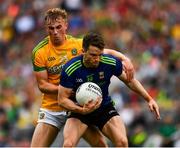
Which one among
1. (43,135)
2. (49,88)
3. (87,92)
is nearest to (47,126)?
(43,135)

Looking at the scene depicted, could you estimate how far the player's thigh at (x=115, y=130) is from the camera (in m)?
12.4

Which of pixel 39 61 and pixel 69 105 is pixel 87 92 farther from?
pixel 39 61

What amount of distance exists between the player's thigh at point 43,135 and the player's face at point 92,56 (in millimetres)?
1275

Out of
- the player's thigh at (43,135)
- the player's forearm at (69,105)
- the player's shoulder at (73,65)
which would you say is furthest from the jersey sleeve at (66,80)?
the player's thigh at (43,135)

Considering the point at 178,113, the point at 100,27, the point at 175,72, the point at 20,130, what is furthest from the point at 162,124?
the point at 100,27

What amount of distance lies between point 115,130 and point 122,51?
27.9 ft

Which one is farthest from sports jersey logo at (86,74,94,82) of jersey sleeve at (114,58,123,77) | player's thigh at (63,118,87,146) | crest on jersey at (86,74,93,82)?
player's thigh at (63,118,87,146)

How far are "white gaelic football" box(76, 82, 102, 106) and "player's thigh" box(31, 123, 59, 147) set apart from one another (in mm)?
953

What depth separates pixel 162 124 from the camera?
709 inches

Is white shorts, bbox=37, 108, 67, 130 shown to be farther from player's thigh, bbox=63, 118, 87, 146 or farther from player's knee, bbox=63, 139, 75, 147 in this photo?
player's knee, bbox=63, 139, 75, 147

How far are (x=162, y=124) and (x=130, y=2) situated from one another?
18.4 feet

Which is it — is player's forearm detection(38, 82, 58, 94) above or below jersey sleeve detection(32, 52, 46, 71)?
below

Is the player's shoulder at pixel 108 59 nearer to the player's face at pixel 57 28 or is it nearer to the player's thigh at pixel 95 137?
the player's face at pixel 57 28

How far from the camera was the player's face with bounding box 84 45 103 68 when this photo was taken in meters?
12.0
